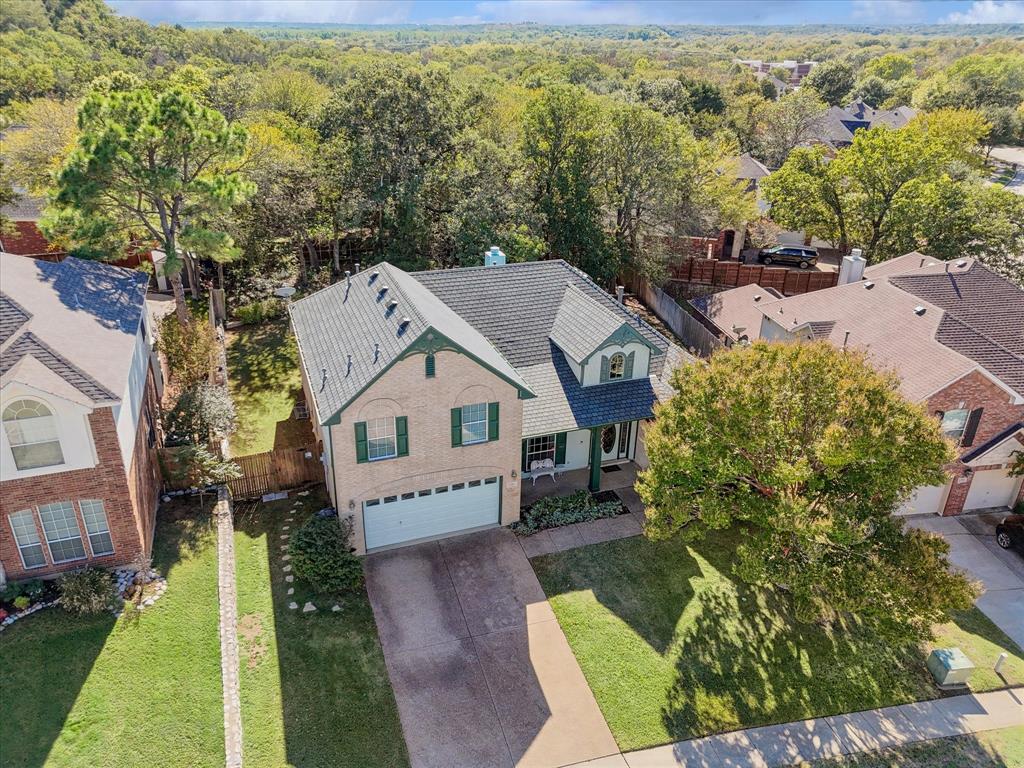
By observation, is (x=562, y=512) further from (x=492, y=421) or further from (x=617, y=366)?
(x=617, y=366)

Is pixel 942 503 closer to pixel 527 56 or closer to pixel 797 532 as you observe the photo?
pixel 797 532

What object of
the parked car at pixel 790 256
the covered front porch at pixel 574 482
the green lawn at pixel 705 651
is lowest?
the green lawn at pixel 705 651

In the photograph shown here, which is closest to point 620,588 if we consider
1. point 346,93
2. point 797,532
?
point 797,532

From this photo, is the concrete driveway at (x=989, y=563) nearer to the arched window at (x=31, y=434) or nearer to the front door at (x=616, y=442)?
the front door at (x=616, y=442)

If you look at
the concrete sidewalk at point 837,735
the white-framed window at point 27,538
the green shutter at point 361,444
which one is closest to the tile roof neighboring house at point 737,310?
the concrete sidewalk at point 837,735

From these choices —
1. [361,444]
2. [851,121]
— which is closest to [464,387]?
[361,444]
